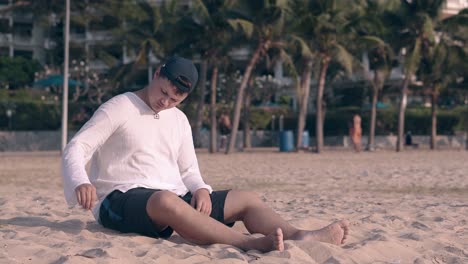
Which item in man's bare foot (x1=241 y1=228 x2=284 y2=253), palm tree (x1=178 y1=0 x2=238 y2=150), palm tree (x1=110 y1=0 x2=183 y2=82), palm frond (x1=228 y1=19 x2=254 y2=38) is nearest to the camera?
man's bare foot (x1=241 y1=228 x2=284 y2=253)

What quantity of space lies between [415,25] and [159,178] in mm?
31433

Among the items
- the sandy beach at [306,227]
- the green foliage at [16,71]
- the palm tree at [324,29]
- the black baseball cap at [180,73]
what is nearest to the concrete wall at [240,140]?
the palm tree at [324,29]

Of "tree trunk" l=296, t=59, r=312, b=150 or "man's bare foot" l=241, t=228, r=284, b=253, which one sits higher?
"tree trunk" l=296, t=59, r=312, b=150

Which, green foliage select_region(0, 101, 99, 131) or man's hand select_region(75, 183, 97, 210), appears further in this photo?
green foliage select_region(0, 101, 99, 131)

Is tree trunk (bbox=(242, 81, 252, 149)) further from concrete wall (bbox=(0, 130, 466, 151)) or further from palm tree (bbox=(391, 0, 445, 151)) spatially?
palm tree (bbox=(391, 0, 445, 151))

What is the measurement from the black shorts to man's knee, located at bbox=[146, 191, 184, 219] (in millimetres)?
53

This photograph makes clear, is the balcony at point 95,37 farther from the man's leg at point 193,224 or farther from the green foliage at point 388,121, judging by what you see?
the man's leg at point 193,224

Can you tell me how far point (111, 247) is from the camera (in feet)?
15.8

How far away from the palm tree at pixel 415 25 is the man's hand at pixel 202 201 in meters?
30.4

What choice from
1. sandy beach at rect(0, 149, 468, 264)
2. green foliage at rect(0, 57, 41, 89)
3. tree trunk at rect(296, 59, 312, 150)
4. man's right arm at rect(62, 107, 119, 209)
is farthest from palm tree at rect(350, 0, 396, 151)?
man's right arm at rect(62, 107, 119, 209)

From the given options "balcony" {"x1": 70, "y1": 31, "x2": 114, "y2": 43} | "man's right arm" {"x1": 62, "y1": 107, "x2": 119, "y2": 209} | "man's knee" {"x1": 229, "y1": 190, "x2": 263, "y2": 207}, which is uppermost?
"balcony" {"x1": 70, "y1": 31, "x2": 114, "y2": 43}

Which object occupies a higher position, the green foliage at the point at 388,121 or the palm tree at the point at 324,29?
the palm tree at the point at 324,29

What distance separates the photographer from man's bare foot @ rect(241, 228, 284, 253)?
4738 millimetres

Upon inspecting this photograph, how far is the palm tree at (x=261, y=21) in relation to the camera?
2981cm
